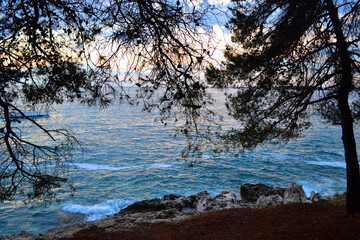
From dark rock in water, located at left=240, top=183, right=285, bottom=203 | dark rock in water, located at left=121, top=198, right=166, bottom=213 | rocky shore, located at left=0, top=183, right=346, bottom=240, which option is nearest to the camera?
rocky shore, located at left=0, top=183, right=346, bottom=240

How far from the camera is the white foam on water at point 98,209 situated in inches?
608

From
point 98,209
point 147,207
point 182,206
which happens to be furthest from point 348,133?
point 98,209

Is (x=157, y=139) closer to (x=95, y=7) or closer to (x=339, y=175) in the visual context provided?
(x=339, y=175)

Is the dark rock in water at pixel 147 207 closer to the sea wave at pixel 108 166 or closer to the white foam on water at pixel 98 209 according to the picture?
the white foam on water at pixel 98 209

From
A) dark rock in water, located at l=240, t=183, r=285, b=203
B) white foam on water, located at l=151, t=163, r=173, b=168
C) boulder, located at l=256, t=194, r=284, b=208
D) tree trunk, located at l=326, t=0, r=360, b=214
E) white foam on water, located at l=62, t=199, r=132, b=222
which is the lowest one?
white foam on water, located at l=62, t=199, r=132, b=222

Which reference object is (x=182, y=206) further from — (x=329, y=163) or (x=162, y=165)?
(x=329, y=163)

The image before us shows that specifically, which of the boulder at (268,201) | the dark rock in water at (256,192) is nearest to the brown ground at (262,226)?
the boulder at (268,201)

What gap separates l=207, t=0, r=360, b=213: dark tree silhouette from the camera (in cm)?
704

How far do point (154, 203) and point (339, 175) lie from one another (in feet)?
50.8

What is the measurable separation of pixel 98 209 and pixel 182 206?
5.42 metres

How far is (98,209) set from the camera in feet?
52.6

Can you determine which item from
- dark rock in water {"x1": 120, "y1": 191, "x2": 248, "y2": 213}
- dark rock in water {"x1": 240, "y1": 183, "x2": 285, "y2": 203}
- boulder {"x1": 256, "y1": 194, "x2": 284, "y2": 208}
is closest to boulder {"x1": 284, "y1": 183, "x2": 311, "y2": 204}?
boulder {"x1": 256, "y1": 194, "x2": 284, "y2": 208}

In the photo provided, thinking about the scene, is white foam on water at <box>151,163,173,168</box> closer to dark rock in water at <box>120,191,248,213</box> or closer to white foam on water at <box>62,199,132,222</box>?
white foam on water at <box>62,199,132,222</box>

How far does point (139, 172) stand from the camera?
22766 mm
